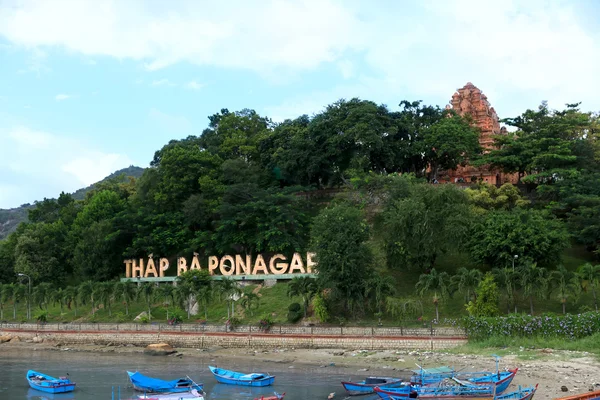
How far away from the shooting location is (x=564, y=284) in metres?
52.9

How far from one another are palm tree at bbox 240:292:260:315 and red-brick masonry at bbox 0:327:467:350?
166 inches

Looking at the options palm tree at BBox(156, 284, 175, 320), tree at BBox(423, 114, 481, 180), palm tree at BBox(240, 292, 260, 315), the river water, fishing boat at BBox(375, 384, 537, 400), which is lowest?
the river water

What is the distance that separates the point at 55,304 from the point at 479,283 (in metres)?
49.8

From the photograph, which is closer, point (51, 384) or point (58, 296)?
point (51, 384)

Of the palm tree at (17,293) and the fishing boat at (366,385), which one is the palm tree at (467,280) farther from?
the palm tree at (17,293)

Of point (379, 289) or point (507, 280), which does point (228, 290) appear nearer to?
point (379, 289)

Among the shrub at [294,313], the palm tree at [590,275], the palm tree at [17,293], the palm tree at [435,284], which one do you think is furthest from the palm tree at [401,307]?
the palm tree at [17,293]

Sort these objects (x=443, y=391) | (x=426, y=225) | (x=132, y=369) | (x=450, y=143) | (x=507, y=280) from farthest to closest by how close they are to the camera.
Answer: (x=450, y=143) → (x=426, y=225) → (x=507, y=280) → (x=132, y=369) → (x=443, y=391)

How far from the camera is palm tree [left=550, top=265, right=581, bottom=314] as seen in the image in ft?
173

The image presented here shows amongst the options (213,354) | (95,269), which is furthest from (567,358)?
(95,269)

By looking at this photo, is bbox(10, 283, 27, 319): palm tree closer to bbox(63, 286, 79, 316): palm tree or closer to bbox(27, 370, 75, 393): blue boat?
bbox(63, 286, 79, 316): palm tree

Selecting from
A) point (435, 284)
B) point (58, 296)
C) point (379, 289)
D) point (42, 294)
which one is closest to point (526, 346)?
point (435, 284)

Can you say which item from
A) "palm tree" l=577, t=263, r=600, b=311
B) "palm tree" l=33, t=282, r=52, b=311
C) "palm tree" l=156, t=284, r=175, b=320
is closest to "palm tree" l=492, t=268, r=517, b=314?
"palm tree" l=577, t=263, r=600, b=311

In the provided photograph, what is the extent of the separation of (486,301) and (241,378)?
2163cm
